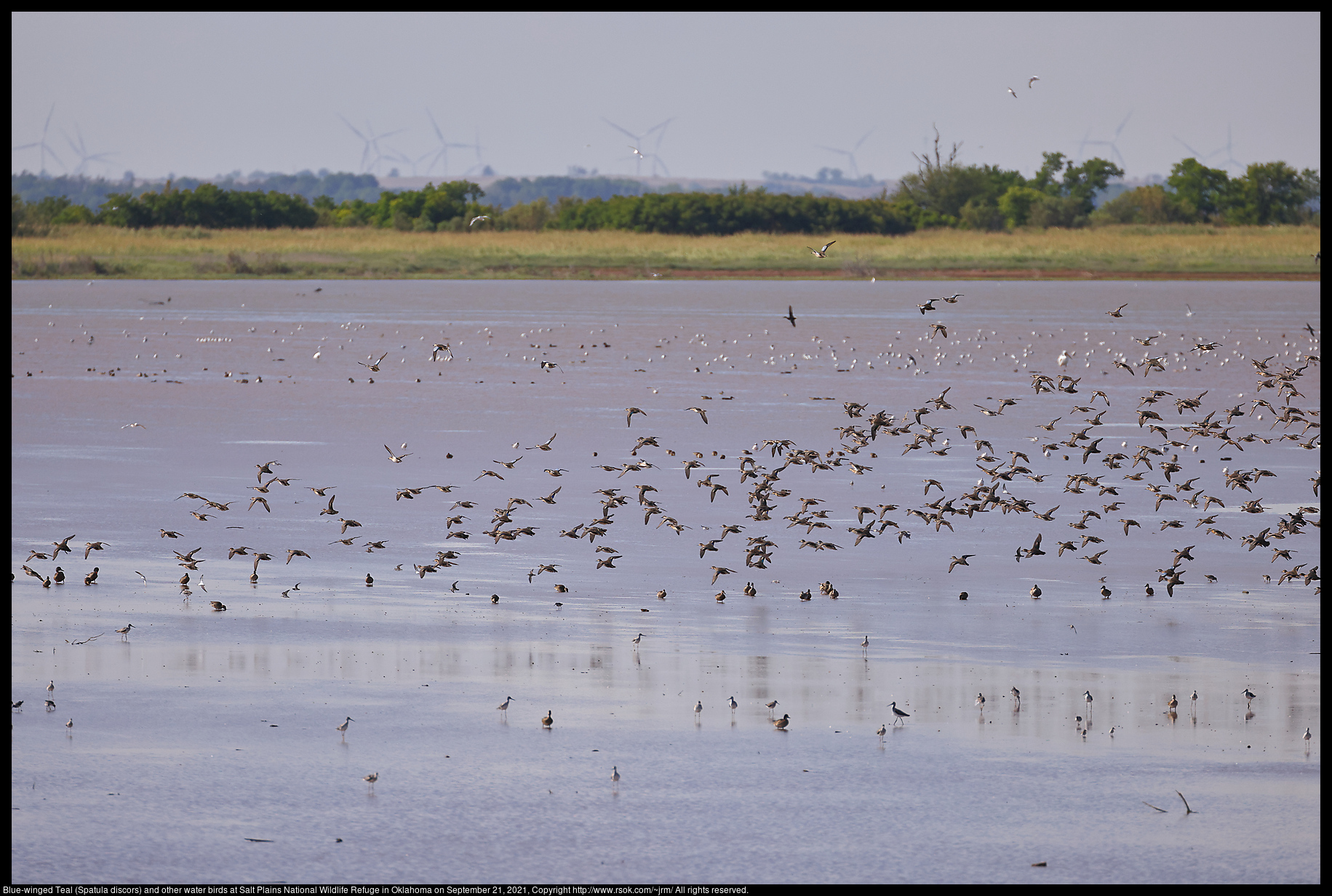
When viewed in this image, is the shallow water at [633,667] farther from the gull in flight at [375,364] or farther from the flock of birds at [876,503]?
the gull in flight at [375,364]

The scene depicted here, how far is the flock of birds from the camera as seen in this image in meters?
12.7

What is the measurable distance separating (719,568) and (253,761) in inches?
196

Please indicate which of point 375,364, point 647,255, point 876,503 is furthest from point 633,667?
point 647,255

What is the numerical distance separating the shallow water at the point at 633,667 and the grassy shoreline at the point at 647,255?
41.0 meters

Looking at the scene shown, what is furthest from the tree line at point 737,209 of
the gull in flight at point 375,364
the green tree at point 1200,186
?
the gull in flight at point 375,364

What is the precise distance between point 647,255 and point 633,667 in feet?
195

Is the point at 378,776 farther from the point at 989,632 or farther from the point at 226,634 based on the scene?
the point at 989,632

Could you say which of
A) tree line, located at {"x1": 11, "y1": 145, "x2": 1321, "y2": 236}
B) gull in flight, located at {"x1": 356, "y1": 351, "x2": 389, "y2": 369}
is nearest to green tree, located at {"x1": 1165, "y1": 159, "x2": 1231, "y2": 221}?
tree line, located at {"x1": 11, "y1": 145, "x2": 1321, "y2": 236}

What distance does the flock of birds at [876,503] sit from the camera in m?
12.7

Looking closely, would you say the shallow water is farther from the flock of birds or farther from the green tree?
the green tree

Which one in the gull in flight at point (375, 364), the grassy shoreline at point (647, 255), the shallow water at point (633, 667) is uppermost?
the grassy shoreline at point (647, 255)

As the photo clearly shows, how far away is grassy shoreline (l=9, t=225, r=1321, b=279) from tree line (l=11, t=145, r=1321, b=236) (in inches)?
114

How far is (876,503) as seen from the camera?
51.8 ft

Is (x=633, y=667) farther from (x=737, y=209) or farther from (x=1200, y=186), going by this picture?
(x=1200, y=186)
